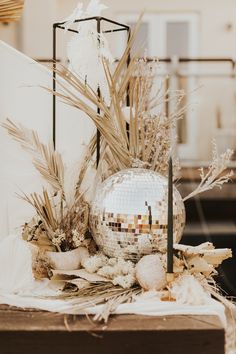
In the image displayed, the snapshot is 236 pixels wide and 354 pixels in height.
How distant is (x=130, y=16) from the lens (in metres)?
6.81

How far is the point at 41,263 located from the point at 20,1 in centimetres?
72

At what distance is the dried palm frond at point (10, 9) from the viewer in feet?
5.12

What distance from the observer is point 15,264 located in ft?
4.26

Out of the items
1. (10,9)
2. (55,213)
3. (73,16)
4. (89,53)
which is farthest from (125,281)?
(10,9)

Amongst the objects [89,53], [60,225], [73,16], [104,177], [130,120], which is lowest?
[60,225]

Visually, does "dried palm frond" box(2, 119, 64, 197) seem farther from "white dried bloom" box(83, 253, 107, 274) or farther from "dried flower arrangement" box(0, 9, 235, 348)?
"white dried bloom" box(83, 253, 107, 274)

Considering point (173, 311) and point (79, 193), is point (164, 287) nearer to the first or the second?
point (173, 311)

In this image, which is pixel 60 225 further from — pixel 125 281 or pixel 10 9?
pixel 10 9

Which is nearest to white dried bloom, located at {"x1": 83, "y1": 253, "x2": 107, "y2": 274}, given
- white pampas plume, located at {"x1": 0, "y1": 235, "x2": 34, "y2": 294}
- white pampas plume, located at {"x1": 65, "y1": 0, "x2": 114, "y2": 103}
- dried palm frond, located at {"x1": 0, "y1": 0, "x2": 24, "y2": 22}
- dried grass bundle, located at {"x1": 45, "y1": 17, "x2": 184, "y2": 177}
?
white pampas plume, located at {"x1": 0, "y1": 235, "x2": 34, "y2": 294}

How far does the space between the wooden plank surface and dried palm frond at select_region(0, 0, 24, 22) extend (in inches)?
34.2

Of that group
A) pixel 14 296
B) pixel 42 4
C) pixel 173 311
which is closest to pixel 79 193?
pixel 14 296

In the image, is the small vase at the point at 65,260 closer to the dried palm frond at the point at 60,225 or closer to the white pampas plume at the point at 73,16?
the dried palm frond at the point at 60,225
